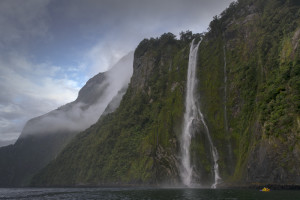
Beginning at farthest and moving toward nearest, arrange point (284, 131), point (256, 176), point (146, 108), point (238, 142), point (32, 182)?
1. point (32, 182)
2. point (146, 108)
3. point (238, 142)
4. point (256, 176)
5. point (284, 131)

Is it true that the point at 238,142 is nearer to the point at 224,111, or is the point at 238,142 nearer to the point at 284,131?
the point at 224,111

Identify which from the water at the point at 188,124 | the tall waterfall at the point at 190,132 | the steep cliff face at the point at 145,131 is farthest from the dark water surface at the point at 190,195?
the steep cliff face at the point at 145,131

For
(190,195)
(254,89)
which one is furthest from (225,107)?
(190,195)

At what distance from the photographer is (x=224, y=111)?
54.5m

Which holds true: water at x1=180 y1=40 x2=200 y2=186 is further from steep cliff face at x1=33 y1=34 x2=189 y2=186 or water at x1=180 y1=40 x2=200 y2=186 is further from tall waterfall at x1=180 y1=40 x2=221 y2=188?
steep cliff face at x1=33 y1=34 x2=189 y2=186

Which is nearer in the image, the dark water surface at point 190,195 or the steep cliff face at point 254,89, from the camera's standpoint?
the dark water surface at point 190,195

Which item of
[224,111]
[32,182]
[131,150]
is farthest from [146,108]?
[32,182]

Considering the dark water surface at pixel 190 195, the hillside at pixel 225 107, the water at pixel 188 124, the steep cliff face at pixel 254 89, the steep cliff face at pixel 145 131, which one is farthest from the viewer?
the steep cliff face at pixel 145 131

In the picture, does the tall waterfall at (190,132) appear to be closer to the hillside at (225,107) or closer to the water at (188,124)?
the water at (188,124)

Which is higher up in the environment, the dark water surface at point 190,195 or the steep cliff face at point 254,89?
the steep cliff face at point 254,89

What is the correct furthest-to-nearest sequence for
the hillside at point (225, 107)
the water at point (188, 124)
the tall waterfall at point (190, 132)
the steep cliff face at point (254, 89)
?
the water at point (188, 124) < the tall waterfall at point (190, 132) < the hillside at point (225, 107) < the steep cliff face at point (254, 89)

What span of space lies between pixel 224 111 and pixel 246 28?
60.9 feet

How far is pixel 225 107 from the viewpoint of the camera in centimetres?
5475

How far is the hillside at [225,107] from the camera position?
121 ft
